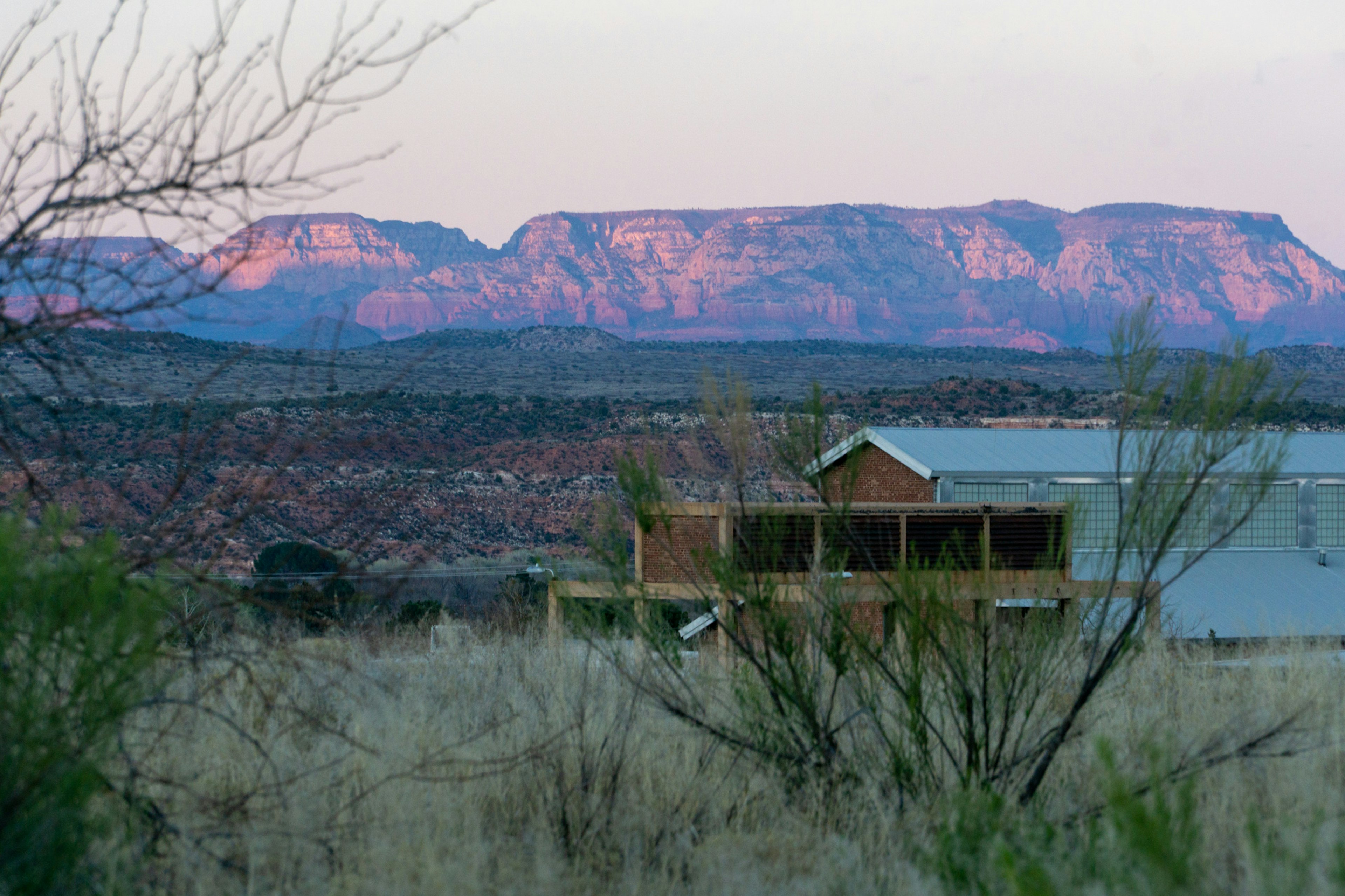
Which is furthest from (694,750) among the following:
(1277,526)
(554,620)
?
(1277,526)

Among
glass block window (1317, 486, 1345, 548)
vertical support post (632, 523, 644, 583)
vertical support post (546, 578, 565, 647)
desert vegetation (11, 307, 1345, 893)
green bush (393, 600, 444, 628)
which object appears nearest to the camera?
desert vegetation (11, 307, 1345, 893)

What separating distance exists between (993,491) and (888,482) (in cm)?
212

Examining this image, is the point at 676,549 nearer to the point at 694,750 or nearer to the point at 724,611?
the point at 724,611

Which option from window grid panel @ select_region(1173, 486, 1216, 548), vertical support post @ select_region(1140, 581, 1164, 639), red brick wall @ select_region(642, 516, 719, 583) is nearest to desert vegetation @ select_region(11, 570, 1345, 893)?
vertical support post @ select_region(1140, 581, 1164, 639)

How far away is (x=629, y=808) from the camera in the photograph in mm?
5672

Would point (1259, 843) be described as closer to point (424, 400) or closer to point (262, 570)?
point (262, 570)

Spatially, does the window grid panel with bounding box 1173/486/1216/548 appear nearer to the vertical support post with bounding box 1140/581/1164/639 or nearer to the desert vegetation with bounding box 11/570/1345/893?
the vertical support post with bounding box 1140/581/1164/639

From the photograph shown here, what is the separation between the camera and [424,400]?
65.9 m

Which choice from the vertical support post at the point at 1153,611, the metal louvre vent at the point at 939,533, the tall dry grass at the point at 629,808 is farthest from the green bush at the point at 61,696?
the metal louvre vent at the point at 939,533

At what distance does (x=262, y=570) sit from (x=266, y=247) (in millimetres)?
29004

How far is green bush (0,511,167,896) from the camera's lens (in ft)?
12.2

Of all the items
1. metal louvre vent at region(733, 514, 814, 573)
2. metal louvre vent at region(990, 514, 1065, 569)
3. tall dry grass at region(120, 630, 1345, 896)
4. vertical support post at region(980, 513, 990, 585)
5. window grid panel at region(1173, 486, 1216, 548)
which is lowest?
metal louvre vent at region(990, 514, 1065, 569)

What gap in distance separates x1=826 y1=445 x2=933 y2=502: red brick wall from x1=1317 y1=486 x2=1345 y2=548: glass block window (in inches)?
340

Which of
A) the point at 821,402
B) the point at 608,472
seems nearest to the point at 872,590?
the point at 821,402
